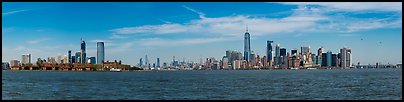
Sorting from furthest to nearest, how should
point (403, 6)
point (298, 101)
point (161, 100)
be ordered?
point (161, 100), point (298, 101), point (403, 6)

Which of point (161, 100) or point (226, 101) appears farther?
point (161, 100)

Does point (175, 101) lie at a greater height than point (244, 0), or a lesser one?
lesser

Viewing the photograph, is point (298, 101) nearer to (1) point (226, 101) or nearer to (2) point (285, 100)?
(2) point (285, 100)

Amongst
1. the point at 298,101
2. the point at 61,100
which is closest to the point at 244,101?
the point at 298,101

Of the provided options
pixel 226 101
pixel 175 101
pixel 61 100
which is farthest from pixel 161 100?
pixel 61 100

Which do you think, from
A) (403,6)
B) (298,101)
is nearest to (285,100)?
(298,101)

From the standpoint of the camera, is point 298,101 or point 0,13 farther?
point 298,101

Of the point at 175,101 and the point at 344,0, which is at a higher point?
the point at 344,0

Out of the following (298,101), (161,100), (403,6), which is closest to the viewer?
(403,6)

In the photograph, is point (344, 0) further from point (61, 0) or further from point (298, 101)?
point (298, 101)
